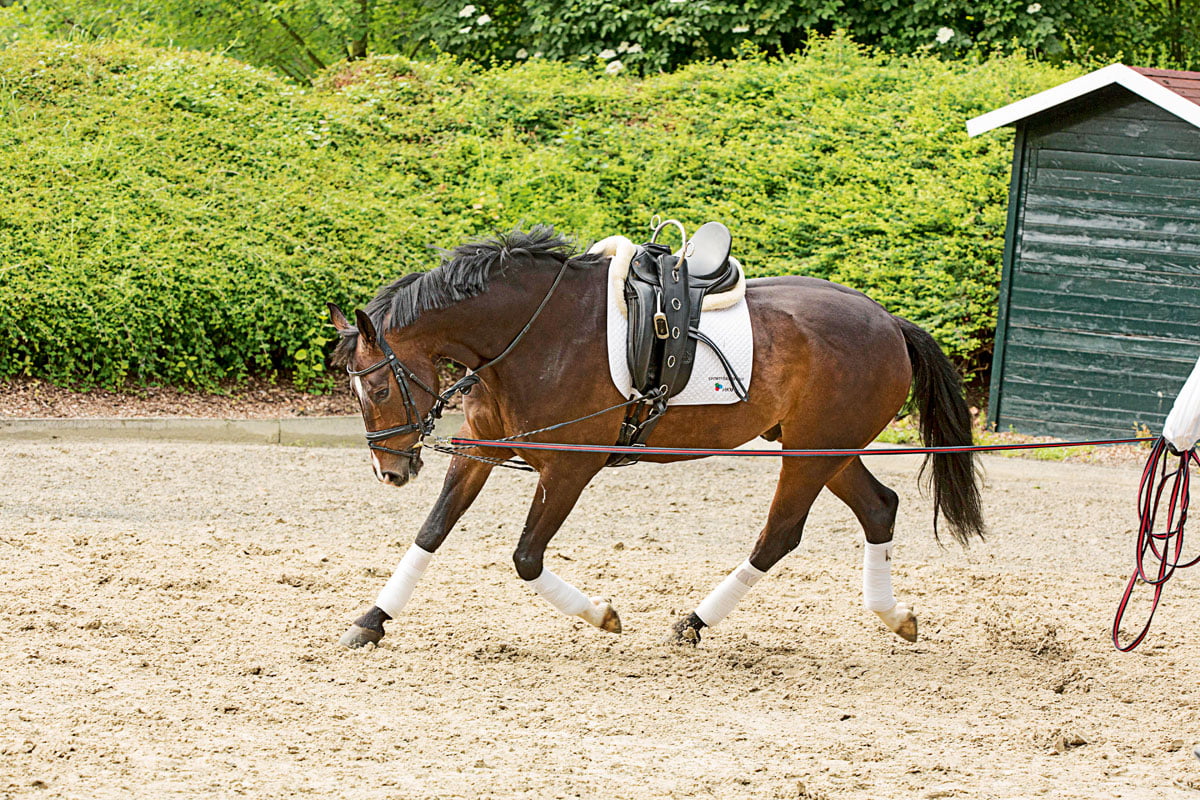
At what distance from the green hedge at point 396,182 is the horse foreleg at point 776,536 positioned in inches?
232

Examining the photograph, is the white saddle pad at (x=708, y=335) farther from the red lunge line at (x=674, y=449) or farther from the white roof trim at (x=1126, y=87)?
the white roof trim at (x=1126, y=87)

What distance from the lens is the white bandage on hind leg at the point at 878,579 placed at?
17.6ft

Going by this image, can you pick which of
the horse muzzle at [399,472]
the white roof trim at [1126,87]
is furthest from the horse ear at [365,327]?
the white roof trim at [1126,87]

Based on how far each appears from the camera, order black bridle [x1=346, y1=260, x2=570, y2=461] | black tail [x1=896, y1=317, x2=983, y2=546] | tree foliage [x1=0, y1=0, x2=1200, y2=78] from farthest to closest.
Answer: tree foliage [x1=0, y1=0, x2=1200, y2=78]
black tail [x1=896, y1=317, x2=983, y2=546]
black bridle [x1=346, y1=260, x2=570, y2=461]

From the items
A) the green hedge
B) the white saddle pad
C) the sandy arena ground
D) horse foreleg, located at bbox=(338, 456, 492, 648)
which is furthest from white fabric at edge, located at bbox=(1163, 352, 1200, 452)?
the green hedge

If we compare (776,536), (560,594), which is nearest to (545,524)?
(560,594)

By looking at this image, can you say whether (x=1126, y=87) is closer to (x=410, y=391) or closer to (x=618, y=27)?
(x=618, y=27)

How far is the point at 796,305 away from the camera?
5.30 meters

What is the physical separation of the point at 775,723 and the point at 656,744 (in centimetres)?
51

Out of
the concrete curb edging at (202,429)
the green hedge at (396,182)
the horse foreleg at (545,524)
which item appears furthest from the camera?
the green hedge at (396,182)

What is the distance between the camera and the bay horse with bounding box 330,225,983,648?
4676 mm

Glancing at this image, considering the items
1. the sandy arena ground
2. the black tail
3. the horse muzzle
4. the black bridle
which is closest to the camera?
the sandy arena ground

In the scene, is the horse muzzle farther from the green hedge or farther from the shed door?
the shed door

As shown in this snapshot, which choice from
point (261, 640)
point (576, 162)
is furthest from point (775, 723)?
point (576, 162)
